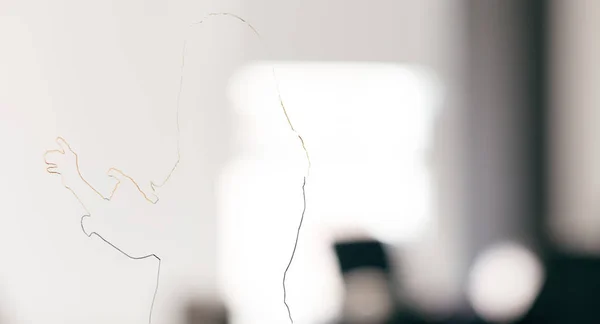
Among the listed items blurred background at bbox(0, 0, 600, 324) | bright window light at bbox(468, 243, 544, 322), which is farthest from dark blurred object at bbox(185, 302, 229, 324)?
bright window light at bbox(468, 243, 544, 322)

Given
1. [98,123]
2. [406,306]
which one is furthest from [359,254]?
[98,123]

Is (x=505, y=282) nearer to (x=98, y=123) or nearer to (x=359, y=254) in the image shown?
(x=359, y=254)

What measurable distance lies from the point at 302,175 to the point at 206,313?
0.29 ft

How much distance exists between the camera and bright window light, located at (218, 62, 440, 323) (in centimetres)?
30

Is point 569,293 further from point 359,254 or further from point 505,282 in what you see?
point 359,254

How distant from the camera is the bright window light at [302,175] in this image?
0.30 metres

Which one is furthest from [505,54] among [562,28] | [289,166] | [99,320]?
[99,320]

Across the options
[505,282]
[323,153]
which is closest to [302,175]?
[323,153]

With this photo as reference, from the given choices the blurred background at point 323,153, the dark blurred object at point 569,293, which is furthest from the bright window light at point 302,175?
the dark blurred object at point 569,293

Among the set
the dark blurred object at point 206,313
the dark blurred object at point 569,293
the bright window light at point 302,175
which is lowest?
the dark blurred object at point 569,293

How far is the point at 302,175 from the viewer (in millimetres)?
307

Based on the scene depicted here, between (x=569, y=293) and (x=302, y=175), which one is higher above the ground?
(x=302, y=175)

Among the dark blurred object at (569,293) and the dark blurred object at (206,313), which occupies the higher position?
the dark blurred object at (206,313)

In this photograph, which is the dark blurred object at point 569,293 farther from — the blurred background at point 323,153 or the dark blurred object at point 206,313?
the dark blurred object at point 206,313
